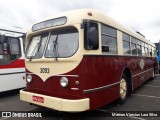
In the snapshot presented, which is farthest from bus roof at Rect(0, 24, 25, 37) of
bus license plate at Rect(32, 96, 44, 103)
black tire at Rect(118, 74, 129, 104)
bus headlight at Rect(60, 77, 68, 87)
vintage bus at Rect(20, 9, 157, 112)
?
black tire at Rect(118, 74, 129, 104)

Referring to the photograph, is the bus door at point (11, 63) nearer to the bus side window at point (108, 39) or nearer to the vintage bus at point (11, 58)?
the vintage bus at point (11, 58)

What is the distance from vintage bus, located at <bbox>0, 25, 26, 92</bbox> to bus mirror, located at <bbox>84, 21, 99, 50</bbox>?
15.1 feet

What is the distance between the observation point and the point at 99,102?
18.1 feet

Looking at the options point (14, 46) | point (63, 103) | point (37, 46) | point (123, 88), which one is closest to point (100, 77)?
point (63, 103)

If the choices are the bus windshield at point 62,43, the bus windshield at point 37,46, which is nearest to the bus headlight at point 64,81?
the bus windshield at point 62,43

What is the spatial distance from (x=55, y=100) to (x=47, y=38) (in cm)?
175

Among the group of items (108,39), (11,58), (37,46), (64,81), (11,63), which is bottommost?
(64,81)

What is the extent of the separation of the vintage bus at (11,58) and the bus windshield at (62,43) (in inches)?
139

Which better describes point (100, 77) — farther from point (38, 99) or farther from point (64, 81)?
point (38, 99)

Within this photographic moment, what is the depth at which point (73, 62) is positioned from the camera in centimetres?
514

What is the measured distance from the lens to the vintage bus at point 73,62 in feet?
16.7

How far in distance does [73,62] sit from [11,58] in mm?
4707

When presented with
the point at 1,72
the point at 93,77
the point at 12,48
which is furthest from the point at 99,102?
the point at 12,48

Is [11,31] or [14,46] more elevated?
[11,31]
